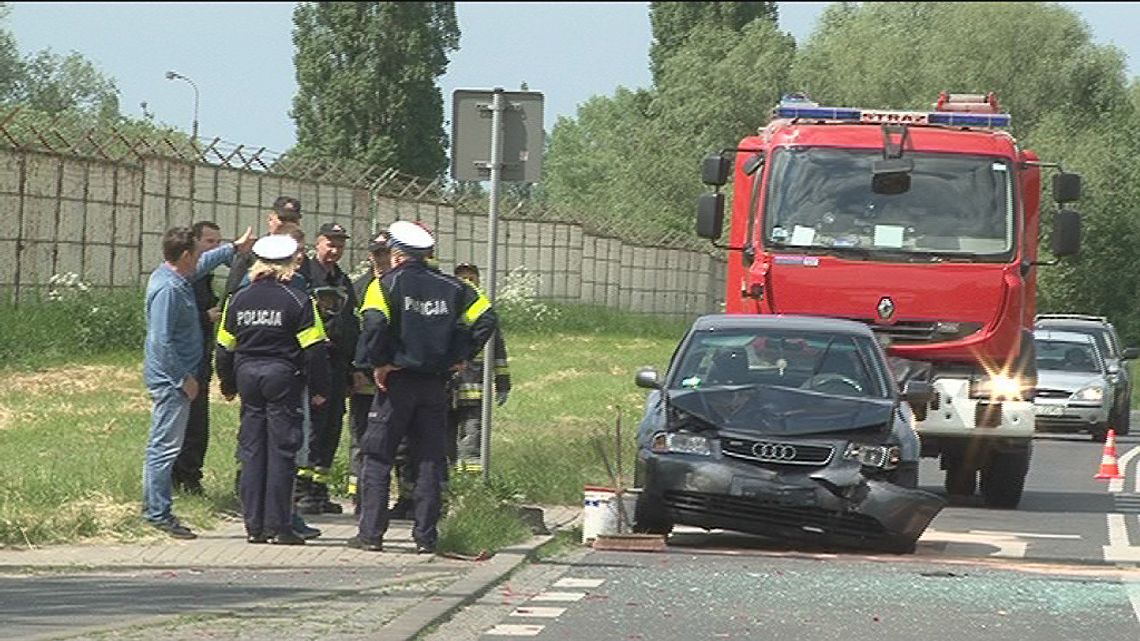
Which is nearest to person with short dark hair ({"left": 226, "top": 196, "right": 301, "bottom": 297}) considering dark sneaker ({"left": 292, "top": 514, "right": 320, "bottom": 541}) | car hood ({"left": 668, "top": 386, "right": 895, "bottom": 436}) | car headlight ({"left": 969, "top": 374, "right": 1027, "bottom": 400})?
dark sneaker ({"left": 292, "top": 514, "right": 320, "bottom": 541})

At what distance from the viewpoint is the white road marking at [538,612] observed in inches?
511

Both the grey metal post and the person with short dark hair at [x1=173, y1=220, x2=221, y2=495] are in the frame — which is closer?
the person with short dark hair at [x1=173, y1=220, x2=221, y2=495]

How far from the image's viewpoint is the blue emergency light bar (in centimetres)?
2370

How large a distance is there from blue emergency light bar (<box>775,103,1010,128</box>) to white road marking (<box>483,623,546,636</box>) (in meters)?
11.9

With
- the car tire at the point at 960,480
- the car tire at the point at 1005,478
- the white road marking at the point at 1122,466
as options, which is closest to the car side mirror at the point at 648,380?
the car tire at the point at 1005,478

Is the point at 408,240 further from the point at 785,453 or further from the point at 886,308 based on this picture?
the point at 886,308

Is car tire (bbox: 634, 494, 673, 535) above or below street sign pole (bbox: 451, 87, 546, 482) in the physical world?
below

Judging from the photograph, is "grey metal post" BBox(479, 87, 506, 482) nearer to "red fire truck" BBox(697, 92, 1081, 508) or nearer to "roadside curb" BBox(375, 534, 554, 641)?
"roadside curb" BBox(375, 534, 554, 641)

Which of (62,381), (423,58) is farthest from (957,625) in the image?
(423,58)

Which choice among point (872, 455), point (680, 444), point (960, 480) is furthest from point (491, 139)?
point (960, 480)

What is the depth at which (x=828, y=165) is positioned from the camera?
22.6m

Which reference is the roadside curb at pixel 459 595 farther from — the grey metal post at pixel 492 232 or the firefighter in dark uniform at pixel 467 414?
the firefighter in dark uniform at pixel 467 414

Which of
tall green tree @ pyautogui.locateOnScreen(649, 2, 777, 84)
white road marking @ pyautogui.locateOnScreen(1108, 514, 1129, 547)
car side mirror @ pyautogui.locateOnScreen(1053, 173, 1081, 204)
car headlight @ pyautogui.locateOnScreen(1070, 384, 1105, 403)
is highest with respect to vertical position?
tall green tree @ pyautogui.locateOnScreen(649, 2, 777, 84)

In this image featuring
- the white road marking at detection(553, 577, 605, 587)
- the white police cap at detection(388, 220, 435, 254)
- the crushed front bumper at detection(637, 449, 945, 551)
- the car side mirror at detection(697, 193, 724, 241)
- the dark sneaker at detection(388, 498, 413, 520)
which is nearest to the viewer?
the white road marking at detection(553, 577, 605, 587)
